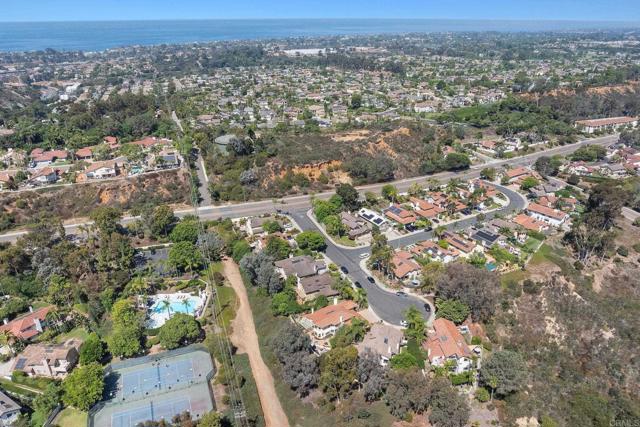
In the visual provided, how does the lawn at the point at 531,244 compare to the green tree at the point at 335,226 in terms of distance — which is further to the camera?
the green tree at the point at 335,226

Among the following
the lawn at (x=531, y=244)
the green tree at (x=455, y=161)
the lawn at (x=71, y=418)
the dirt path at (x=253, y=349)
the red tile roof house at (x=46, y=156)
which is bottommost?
the dirt path at (x=253, y=349)

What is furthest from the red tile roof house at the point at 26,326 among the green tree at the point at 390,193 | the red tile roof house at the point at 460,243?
the green tree at the point at 390,193

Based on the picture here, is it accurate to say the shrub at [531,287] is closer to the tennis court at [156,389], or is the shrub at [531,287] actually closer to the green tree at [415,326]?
the green tree at [415,326]

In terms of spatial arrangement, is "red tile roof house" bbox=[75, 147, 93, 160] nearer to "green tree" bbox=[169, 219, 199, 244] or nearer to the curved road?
"green tree" bbox=[169, 219, 199, 244]

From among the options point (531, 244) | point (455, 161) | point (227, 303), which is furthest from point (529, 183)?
point (227, 303)

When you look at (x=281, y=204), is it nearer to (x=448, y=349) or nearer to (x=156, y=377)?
(x=156, y=377)

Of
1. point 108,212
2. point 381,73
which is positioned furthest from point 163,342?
point 381,73

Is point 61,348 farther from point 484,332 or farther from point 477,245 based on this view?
point 477,245
